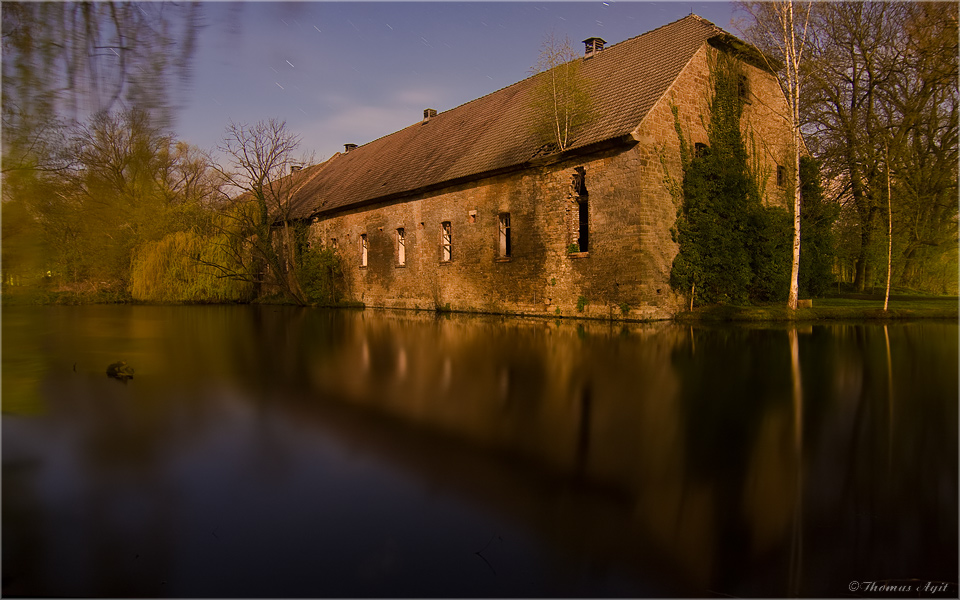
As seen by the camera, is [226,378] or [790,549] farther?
[226,378]

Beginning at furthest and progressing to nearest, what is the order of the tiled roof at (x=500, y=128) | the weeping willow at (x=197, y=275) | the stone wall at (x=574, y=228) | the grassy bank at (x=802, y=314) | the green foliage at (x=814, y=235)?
the weeping willow at (x=197, y=275), the green foliage at (x=814, y=235), the tiled roof at (x=500, y=128), the stone wall at (x=574, y=228), the grassy bank at (x=802, y=314)

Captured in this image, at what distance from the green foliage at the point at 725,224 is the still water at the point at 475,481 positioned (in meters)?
8.16

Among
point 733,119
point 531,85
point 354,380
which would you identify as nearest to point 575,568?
point 354,380

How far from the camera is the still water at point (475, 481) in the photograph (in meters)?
2.09

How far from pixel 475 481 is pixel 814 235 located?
739 inches

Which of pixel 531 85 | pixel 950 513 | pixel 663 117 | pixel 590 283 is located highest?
pixel 531 85

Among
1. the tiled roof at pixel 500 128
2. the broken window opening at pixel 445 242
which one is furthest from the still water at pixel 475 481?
the broken window opening at pixel 445 242

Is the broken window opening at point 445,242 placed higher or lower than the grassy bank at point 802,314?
higher

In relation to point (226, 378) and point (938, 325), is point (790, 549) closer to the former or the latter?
point (226, 378)

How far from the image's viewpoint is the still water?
2.09 metres

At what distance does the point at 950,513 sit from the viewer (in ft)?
8.78

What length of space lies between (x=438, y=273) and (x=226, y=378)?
13.9m

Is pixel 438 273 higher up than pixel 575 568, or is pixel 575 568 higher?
pixel 438 273

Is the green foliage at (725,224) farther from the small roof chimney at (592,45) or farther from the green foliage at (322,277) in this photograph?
the green foliage at (322,277)
